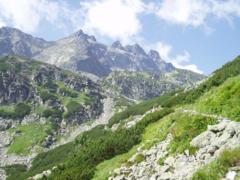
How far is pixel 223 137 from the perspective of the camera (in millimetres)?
19812

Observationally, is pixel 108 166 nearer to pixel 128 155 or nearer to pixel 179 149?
pixel 128 155

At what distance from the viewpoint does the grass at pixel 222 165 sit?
53.2 ft

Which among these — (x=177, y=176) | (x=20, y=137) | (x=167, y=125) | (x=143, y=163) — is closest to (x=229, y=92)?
(x=167, y=125)

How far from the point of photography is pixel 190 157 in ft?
75.9

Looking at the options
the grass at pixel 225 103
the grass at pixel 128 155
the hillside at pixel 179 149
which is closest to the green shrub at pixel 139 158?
the hillside at pixel 179 149

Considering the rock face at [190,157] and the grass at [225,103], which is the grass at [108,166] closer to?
the rock face at [190,157]

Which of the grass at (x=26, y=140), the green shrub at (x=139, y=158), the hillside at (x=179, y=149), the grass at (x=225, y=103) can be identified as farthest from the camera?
the grass at (x=26, y=140)

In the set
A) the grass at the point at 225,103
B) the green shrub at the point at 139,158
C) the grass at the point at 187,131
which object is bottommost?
the green shrub at the point at 139,158

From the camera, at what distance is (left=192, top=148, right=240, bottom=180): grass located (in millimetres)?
16219

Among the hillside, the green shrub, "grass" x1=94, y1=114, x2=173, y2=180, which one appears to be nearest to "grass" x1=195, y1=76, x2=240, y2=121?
the hillside

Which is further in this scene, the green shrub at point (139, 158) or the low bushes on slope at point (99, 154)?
the low bushes on slope at point (99, 154)

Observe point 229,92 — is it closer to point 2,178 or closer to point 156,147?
point 156,147

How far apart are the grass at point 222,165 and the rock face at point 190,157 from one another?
2.61 ft

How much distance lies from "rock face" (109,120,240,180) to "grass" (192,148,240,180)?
796mm
